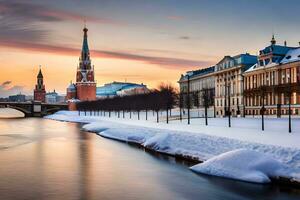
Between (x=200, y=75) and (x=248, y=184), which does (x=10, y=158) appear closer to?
(x=248, y=184)

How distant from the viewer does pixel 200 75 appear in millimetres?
140625

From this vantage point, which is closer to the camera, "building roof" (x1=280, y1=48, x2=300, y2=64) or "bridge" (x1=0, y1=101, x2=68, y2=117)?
"building roof" (x1=280, y1=48, x2=300, y2=64)

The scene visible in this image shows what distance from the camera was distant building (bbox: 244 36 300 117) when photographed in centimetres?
7569

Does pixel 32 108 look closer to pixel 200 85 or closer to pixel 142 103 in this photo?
pixel 200 85

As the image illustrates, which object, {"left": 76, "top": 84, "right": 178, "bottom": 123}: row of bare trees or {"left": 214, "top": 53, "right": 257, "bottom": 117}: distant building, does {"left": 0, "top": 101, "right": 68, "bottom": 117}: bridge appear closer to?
{"left": 76, "top": 84, "right": 178, "bottom": 123}: row of bare trees

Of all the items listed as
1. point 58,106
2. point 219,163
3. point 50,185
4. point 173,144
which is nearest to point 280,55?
point 173,144

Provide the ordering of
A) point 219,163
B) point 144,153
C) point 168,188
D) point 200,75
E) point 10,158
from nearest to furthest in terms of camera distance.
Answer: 1. point 168,188
2. point 219,163
3. point 10,158
4. point 144,153
5. point 200,75

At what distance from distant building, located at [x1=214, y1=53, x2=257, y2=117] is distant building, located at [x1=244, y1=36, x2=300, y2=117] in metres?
5.41

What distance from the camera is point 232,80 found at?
10544 centimetres

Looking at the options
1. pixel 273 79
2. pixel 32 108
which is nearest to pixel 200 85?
pixel 273 79

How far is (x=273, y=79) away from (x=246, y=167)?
61916 mm

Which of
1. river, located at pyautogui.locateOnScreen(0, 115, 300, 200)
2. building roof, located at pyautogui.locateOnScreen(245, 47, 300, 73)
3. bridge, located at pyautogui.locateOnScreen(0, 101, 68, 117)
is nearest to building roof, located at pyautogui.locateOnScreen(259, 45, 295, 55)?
building roof, located at pyautogui.locateOnScreen(245, 47, 300, 73)

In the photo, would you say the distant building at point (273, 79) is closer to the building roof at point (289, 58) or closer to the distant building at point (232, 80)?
the building roof at point (289, 58)

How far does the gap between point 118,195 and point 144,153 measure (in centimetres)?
1621
